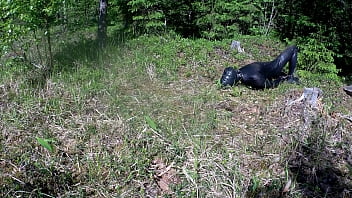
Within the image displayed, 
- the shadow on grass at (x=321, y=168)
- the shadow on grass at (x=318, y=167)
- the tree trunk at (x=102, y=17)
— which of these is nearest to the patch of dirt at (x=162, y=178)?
the shadow on grass at (x=318, y=167)

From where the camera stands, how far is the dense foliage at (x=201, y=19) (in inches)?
168

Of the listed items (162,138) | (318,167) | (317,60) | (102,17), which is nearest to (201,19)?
(102,17)

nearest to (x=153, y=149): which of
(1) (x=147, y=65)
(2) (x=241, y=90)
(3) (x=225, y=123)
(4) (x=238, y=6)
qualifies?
(3) (x=225, y=123)

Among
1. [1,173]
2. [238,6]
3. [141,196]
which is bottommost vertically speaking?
[141,196]

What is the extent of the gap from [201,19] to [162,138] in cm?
526

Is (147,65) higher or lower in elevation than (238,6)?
lower

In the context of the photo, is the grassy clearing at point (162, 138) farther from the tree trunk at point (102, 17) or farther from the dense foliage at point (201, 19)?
the tree trunk at point (102, 17)

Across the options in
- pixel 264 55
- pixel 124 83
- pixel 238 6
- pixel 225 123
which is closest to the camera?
pixel 225 123

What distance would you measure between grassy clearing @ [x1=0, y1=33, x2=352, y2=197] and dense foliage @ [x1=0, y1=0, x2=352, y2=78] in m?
0.85

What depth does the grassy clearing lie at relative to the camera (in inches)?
109

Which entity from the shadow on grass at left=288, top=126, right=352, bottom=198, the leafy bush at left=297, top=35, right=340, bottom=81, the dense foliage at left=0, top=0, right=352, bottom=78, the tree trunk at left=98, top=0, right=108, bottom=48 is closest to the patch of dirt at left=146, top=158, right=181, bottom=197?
the shadow on grass at left=288, top=126, right=352, bottom=198

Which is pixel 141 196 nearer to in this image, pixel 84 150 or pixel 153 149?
pixel 153 149

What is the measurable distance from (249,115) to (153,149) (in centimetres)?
151

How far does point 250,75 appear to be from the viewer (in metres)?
4.75
